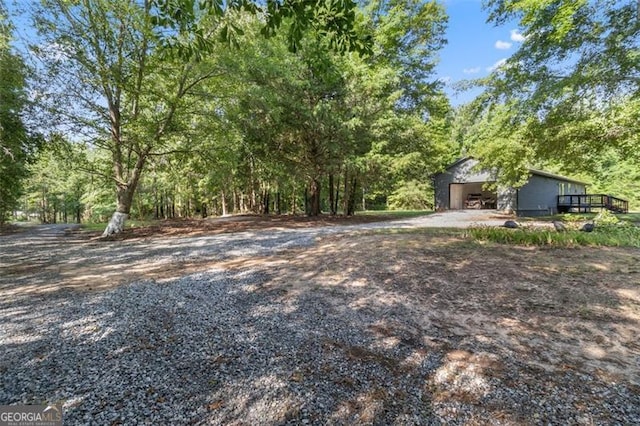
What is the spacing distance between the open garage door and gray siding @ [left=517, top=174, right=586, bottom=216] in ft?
Answer: 8.47

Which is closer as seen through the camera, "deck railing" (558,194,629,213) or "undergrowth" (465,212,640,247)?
"undergrowth" (465,212,640,247)

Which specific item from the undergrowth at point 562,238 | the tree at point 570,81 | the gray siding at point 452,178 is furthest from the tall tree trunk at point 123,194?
the gray siding at point 452,178

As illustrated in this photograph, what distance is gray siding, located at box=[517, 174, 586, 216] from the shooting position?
1727cm

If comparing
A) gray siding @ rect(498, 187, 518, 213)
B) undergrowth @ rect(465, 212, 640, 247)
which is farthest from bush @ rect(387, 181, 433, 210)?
undergrowth @ rect(465, 212, 640, 247)

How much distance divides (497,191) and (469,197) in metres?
4.81

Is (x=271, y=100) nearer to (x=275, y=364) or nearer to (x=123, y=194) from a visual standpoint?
(x=123, y=194)

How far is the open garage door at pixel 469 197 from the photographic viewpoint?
21.3 m

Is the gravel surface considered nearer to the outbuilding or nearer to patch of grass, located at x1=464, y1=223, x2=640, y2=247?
patch of grass, located at x1=464, y1=223, x2=640, y2=247

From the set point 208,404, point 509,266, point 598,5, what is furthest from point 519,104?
point 208,404

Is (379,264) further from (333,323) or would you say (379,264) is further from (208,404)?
(208,404)

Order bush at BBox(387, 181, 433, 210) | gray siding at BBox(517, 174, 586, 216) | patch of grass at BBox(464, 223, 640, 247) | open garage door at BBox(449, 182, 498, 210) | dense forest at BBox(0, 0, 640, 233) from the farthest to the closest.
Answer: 1. bush at BBox(387, 181, 433, 210)
2. open garage door at BBox(449, 182, 498, 210)
3. gray siding at BBox(517, 174, 586, 216)
4. dense forest at BBox(0, 0, 640, 233)
5. patch of grass at BBox(464, 223, 640, 247)

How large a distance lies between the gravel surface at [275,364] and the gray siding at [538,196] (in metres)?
17.4

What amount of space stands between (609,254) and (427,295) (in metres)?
3.84

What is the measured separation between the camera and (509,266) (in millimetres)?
4469
